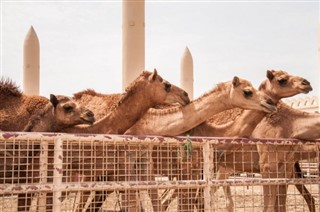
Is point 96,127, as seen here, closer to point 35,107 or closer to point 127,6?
point 35,107

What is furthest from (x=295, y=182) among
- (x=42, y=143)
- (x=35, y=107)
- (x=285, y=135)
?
(x=35, y=107)

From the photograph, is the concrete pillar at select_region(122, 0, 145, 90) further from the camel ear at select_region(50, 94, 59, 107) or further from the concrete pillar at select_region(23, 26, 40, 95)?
the camel ear at select_region(50, 94, 59, 107)

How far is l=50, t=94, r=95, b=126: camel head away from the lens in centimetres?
713

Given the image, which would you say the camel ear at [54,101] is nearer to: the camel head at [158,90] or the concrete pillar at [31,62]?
the camel head at [158,90]

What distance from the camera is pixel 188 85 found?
4091 centimetres

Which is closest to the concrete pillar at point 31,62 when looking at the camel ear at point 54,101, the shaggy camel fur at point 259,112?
the shaggy camel fur at point 259,112

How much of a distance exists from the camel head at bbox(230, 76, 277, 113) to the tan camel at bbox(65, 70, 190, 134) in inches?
35.6

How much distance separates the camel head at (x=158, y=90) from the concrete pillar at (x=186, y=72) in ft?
106

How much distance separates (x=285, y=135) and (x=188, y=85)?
31598 millimetres

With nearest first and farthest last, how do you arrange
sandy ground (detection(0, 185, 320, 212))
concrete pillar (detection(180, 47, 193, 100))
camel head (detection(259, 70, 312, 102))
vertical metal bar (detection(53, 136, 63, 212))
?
vertical metal bar (detection(53, 136, 63, 212)) < sandy ground (detection(0, 185, 320, 212)) < camel head (detection(259, 70, 312, 102)) < concrete pillar (detection(180, 47, 193, 100))

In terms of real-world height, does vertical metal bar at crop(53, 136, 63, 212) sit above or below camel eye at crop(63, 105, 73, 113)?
below

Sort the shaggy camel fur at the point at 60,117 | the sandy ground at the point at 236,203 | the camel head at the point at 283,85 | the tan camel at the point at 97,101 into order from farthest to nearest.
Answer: the tan camel at the point at 97,101 → the camel head at the point at 283,85 → the shaggy camel fur at the point at 60,117 → the sandy ground at the point at 236,203

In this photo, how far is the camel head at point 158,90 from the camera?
27.1 ft

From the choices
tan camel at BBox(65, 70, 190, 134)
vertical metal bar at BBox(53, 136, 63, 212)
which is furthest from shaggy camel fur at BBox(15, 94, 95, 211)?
vertical metal bar at BBox(53, 136, 63, 212)
